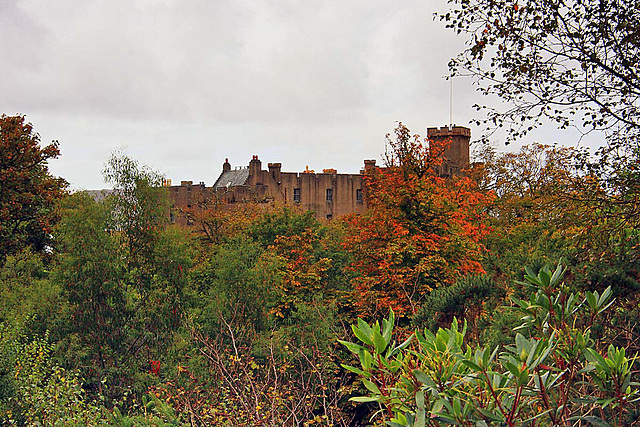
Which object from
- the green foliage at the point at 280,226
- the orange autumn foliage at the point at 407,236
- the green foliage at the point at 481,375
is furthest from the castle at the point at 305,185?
the green foliage at the point at 481,375

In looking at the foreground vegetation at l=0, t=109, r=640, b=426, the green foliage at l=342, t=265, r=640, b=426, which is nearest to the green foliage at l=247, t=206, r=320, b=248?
the foreground vegetation at l=0, t=109, r=640, b=426

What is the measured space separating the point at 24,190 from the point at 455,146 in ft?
130

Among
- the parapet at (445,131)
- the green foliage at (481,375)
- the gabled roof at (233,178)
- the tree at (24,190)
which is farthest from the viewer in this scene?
the gabled roof at (233,178)

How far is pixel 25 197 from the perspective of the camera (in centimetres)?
3003

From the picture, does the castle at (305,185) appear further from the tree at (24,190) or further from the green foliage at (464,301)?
the green foliage at (464,301)

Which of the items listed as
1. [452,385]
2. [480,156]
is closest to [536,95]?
[452,385]

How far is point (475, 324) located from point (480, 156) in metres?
30.1

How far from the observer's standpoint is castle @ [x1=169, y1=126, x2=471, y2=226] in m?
59.4

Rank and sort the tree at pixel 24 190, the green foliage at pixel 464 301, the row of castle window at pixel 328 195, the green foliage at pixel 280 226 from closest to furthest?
the green foliage at pixel 464 301
the tree at pixel 24 190
the green foliage at pixel 280 226
the row of castle window at pixel 328 195

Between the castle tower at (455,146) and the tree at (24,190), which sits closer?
the tree at (24,190)

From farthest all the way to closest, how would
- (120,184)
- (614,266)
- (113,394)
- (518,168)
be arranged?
(518,168) < (120,184) < (113,394) < (614,266)

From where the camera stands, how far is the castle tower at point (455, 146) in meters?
59.6

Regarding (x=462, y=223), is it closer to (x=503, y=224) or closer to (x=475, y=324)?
(x=503, y=224)

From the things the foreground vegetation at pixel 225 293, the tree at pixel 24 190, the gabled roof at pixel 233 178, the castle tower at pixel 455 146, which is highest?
the castle tower at pixel 455 146
